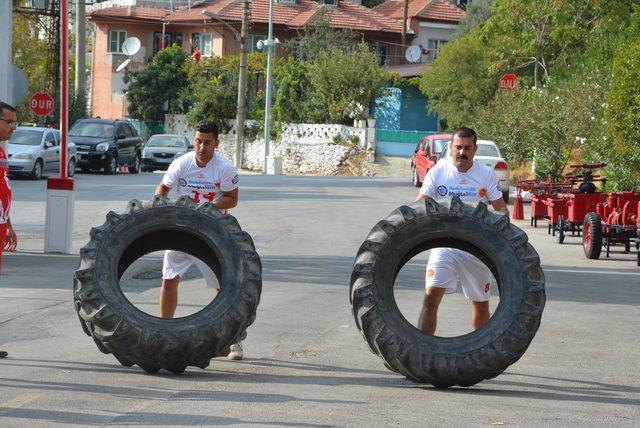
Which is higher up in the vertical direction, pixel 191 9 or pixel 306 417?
pixel 191 9

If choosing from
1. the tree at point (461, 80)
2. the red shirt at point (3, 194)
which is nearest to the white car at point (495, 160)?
the tree at point (461, 80)

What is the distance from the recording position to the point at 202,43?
2948 inches

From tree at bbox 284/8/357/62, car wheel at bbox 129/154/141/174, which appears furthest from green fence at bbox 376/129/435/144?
car wheel at bbox 129/154/141/174

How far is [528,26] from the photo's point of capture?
1457 inches

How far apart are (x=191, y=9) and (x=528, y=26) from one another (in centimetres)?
4285

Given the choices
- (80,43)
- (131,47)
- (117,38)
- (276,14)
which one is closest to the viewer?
(80,43)

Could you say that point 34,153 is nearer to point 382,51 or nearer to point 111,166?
point 111,166

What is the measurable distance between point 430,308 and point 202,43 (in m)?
67.0

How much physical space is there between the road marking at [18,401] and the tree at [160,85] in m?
60.3

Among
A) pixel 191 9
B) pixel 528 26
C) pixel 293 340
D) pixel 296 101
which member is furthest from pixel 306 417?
pixel 191 9

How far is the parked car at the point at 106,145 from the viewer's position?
41.3 m

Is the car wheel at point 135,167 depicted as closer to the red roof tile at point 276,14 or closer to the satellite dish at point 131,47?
the satellite dish at point 131,47

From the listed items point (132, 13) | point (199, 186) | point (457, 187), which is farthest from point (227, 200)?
point (132, 13)

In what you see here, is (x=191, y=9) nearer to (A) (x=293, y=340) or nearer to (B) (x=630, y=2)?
(B) (x=630, y=2)
